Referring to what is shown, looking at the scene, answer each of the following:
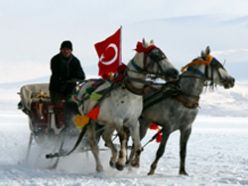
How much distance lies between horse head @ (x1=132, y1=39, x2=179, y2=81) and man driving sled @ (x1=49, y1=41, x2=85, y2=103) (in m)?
2.04

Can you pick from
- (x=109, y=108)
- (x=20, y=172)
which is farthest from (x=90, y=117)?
(x=20, y=172)

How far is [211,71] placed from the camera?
1288 cm

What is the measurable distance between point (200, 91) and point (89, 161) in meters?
3.13

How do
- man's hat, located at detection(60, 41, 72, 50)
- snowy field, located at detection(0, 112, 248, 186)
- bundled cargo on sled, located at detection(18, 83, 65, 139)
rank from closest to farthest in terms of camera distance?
snowy field, located at detection(0, 112, 248, 186) → man's hat, located at detection(60, 41, 72, 50) → bundled cargo on sled, located at detection(18, 83, 65, 139)

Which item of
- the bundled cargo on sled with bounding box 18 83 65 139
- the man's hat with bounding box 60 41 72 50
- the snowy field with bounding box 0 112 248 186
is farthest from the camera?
the bundled cargo on sled with bounding box 18 83 65 139

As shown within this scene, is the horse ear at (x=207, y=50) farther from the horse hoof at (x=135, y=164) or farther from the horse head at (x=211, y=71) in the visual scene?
the horse hoof at (x=135, y=164)

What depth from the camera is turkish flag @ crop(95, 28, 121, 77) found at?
1306cm

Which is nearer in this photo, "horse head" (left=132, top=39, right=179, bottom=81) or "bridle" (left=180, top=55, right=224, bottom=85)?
"horse head" (left=132, top=39, right=179, bottom=81)

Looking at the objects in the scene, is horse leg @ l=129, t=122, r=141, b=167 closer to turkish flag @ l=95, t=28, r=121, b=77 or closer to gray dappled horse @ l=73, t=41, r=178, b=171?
gray dappled horse @ l=73, t=41, r=178, b=171

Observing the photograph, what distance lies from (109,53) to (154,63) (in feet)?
4.58

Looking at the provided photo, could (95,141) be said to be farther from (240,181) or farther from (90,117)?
(240,181)

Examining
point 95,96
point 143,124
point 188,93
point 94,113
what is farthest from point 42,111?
point 188,93

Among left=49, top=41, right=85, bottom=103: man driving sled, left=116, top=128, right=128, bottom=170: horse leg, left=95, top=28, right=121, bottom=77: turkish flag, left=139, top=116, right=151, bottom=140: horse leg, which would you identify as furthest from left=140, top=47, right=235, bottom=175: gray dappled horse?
left=49, top=41, right=85, bottom=103: man driving sled

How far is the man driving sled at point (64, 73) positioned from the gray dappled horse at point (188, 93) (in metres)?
1.76
